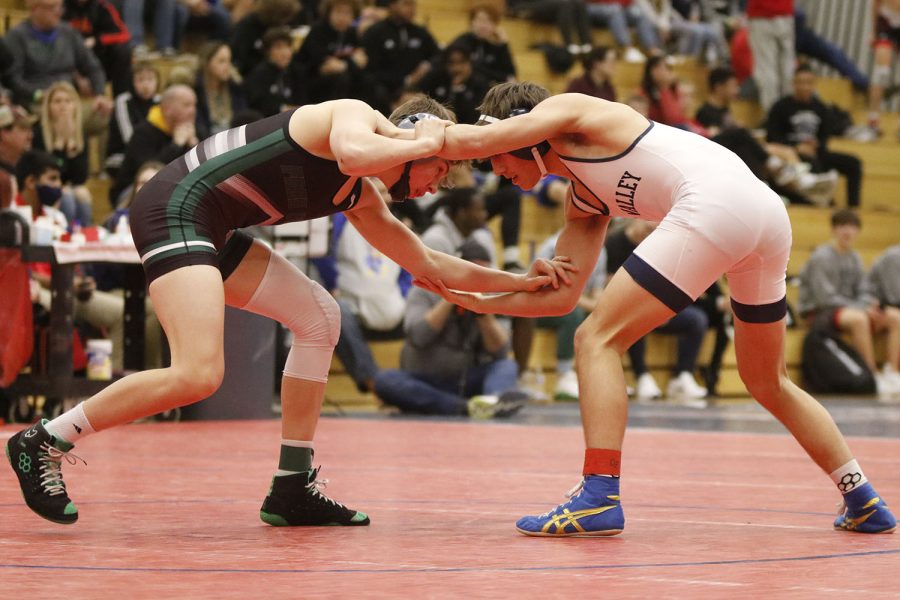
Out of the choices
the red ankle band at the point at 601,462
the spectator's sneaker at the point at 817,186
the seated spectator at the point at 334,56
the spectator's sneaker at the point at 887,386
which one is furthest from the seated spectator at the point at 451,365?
the spectator's sneaker at the point at 817,186

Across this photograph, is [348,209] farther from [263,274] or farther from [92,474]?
[92,474]

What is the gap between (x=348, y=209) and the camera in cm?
461

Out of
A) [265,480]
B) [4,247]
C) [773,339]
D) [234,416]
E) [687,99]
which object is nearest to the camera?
[773,339]

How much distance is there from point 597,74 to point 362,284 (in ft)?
14.4

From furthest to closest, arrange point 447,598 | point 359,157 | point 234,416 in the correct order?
point 234,416 → point 359,157 → point 447,598

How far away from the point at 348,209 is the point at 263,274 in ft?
1.08

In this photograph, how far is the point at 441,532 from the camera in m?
4.31

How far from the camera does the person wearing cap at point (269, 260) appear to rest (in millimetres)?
4164

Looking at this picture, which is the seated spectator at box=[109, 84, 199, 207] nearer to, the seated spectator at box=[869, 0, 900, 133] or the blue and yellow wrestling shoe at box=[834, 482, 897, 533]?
the blue and yellow wrestling shoe at box=[834, 482, 897, 533]

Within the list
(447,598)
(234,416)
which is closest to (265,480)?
(447,598)

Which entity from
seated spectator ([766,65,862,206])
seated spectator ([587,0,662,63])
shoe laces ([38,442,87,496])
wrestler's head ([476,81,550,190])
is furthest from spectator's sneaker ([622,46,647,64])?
shoe laces ([38,442,87,496])

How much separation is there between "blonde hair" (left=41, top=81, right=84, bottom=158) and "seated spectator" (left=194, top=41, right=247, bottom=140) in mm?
1195

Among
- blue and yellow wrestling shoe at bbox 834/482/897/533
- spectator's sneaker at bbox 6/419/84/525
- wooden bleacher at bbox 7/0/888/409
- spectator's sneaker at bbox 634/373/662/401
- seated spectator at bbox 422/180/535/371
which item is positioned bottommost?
spectator's sneaker at bbox 634/373/662/401

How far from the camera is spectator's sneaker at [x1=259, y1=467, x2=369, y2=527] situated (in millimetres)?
4562
